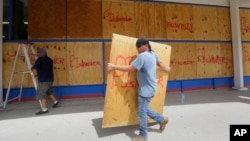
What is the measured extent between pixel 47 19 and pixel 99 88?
2813 millimetres

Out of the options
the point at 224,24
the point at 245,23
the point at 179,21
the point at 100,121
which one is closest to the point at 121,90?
the point at 100,121

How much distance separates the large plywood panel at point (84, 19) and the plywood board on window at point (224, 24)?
16.3ft

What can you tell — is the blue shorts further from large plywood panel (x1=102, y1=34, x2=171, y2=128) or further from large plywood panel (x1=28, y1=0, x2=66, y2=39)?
large plywood panel (x1=102, y1=34, x2=171, y2=128)

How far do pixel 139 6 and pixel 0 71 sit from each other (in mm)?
5009

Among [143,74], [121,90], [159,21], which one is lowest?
[121,90]

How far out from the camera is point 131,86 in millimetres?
4375

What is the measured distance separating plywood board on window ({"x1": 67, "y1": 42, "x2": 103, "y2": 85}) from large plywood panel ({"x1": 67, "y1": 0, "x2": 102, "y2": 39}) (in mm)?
330

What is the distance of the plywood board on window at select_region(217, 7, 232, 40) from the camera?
9.33 metres

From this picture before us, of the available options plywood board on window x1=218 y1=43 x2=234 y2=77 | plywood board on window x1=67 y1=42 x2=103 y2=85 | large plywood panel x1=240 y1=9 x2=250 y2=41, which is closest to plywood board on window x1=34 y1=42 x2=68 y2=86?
plywood board on window x1=67 y1=42 x2=103 y2=85

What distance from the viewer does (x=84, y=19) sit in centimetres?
765

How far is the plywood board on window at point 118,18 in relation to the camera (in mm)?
7859

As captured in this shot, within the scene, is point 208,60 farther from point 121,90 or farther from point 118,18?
point 121,90

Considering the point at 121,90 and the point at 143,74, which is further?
the point at 121,90

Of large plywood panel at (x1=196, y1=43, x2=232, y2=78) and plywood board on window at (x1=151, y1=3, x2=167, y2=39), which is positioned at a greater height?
plywood board on window at (x1=151, y1=3, x2=167, y2=39)
